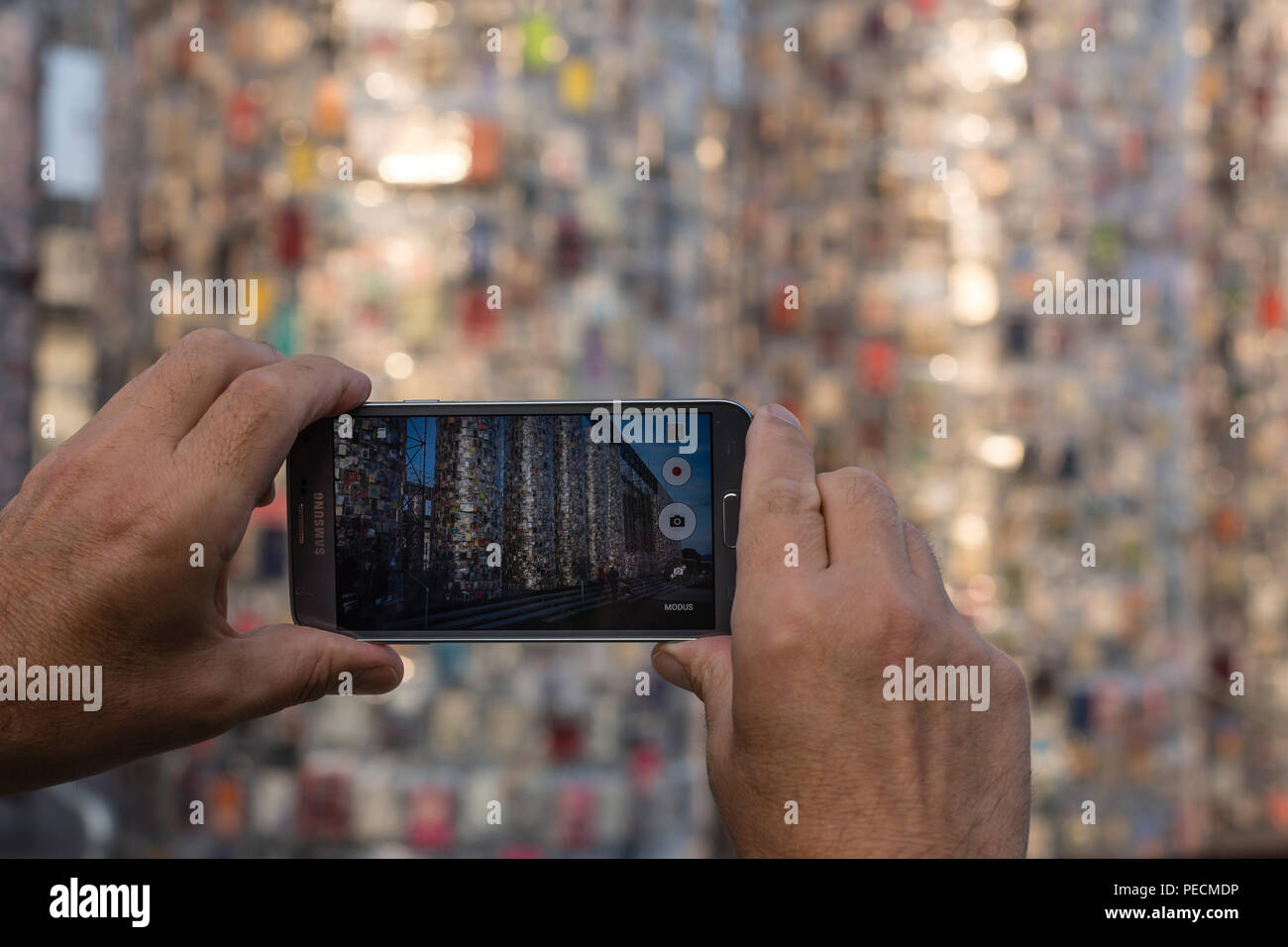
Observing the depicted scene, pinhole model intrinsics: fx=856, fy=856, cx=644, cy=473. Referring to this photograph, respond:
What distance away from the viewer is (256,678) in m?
0.89

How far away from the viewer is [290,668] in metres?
0.90

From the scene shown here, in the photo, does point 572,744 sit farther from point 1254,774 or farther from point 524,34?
point 1254,774

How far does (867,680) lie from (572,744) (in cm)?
231

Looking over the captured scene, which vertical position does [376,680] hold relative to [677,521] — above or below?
below

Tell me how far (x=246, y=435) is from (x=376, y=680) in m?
0.31

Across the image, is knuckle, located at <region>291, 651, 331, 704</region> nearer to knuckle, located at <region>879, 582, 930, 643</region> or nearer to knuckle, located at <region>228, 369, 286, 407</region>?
knuckle, located at <region>228, 369, 286, 407</region>

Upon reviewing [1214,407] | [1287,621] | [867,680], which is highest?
[1214,407]

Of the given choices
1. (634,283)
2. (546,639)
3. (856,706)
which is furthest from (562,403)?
(634,283)

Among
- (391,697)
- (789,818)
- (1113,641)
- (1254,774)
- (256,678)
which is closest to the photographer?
(789,818)

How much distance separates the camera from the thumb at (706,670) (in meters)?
0.82

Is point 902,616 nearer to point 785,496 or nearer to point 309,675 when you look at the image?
point 785,496

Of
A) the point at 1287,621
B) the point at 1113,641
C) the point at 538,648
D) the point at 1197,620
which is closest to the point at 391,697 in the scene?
the point at 538,648

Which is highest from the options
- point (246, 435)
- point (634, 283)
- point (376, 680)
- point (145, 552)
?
point (634, 283)

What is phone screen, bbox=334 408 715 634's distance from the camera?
0.97m
